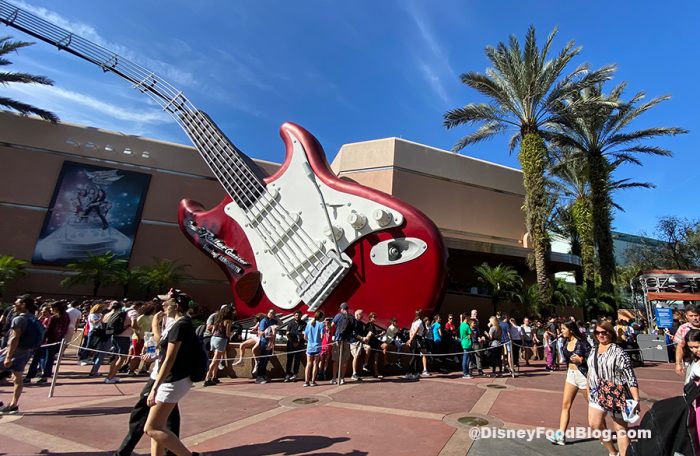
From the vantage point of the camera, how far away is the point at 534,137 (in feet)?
55.4

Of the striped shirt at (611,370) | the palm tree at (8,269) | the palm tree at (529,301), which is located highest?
the palm tree at (529,301)

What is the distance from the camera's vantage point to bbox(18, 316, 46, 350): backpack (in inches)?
215

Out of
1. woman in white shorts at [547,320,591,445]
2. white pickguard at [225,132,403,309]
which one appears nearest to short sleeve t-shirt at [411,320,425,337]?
white pickguard at [225,132,403,309]

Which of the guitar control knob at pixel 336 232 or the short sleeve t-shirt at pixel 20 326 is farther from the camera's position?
the guitar control knob at pixel 336 232

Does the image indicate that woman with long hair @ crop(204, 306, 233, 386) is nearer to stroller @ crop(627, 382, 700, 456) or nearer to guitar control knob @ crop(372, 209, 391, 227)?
guitar control knob @ crop(372, 209, 391, 227)

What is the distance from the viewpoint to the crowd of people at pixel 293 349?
365 cm

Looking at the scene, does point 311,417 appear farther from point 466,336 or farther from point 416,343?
point 466,336

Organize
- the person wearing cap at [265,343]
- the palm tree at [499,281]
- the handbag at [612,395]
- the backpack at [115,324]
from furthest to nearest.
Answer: the palm tree at [499,281] < the person wearing cap at [265,343] < the backpack at [115,324] < the handbag at [612,395]

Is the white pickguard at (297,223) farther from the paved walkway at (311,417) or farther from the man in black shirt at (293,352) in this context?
the paved walkway at (311,417)

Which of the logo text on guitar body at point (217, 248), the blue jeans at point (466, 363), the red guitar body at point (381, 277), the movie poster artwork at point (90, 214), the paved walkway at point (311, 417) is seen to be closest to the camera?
the paved walkway at point (311, 417)

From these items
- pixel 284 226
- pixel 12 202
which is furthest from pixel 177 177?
pixel 284 226

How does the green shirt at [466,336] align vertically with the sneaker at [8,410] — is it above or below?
above

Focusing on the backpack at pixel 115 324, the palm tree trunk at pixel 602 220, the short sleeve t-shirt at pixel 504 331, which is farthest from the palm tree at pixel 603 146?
the backpack at pixel 115 324

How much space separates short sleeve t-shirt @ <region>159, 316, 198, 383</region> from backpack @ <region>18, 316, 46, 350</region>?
3390mm
